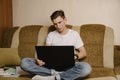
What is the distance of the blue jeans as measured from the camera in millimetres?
2115

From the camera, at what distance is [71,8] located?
3.08 m

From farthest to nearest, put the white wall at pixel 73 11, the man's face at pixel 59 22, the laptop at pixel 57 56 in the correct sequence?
1. the white wall at pixel 73 11
2. the man's face at pixel 59 22
3. the laptop at pixel 57 56

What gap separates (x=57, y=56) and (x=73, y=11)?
44.0 inches

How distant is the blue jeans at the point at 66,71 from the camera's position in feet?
6.94

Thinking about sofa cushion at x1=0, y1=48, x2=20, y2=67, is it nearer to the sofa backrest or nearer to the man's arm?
the sofa backrest

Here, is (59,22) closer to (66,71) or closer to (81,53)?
(81,53)

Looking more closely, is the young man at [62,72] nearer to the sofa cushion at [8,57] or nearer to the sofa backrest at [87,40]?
the sofa backrest at [87,40]

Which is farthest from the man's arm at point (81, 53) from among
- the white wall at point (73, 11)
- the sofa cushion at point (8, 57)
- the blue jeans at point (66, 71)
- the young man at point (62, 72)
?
the sofa cushion at point (8, 57)

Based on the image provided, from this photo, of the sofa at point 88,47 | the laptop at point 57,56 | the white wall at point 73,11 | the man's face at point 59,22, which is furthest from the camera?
the white wall at point 73,11

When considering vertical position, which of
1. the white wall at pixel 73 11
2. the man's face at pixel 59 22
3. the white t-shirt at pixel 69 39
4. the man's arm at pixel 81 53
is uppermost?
the white wall at pixel 73 11

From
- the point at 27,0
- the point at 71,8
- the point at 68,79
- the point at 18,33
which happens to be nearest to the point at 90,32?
the point at 71,8

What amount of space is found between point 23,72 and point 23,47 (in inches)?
20.9

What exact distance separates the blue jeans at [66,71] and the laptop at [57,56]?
0.06 meters

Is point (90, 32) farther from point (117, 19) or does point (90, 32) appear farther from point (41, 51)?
point (41, 51)
